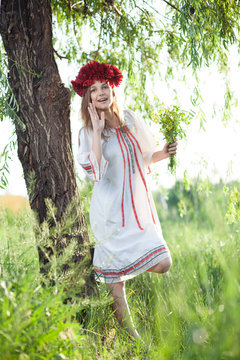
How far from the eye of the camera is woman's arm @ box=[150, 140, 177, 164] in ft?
9.80

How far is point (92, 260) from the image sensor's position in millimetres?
2973

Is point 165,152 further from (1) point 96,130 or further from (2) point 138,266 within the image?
(2) point 138,266

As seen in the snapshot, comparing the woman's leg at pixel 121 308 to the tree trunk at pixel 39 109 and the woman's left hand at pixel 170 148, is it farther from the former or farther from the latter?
the woman's left hand at pixel 170 148

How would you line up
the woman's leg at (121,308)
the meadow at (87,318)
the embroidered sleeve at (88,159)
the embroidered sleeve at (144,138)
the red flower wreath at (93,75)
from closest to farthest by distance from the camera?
the meadow at (87,318)
the woman's leg at (121,308)
the embroidered sleeve at (88,159)
the red flower wreath at (93,75)
the embroidered sleeve at (144,138)

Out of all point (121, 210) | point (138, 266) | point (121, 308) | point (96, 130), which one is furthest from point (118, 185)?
point (121, 308)

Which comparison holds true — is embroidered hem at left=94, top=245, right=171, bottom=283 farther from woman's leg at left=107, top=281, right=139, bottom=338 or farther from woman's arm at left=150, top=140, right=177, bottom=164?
woman's arm at left=150, top=140, right=177, bottom=164

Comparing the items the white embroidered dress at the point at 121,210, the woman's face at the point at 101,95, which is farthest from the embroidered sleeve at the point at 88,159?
the woman's face at the point at 101,95

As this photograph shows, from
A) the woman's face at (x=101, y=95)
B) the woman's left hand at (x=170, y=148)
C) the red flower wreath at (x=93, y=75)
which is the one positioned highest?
the red flower wreath at (x=93, y=75)

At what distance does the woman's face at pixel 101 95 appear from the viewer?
3.02m

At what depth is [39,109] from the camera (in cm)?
292

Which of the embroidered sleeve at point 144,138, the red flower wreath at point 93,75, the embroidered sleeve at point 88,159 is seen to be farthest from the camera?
the embroidered sleeve at point 144,138

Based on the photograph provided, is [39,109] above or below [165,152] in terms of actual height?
above

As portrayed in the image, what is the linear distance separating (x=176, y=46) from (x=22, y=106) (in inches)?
68.8

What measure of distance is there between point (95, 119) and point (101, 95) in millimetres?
268
